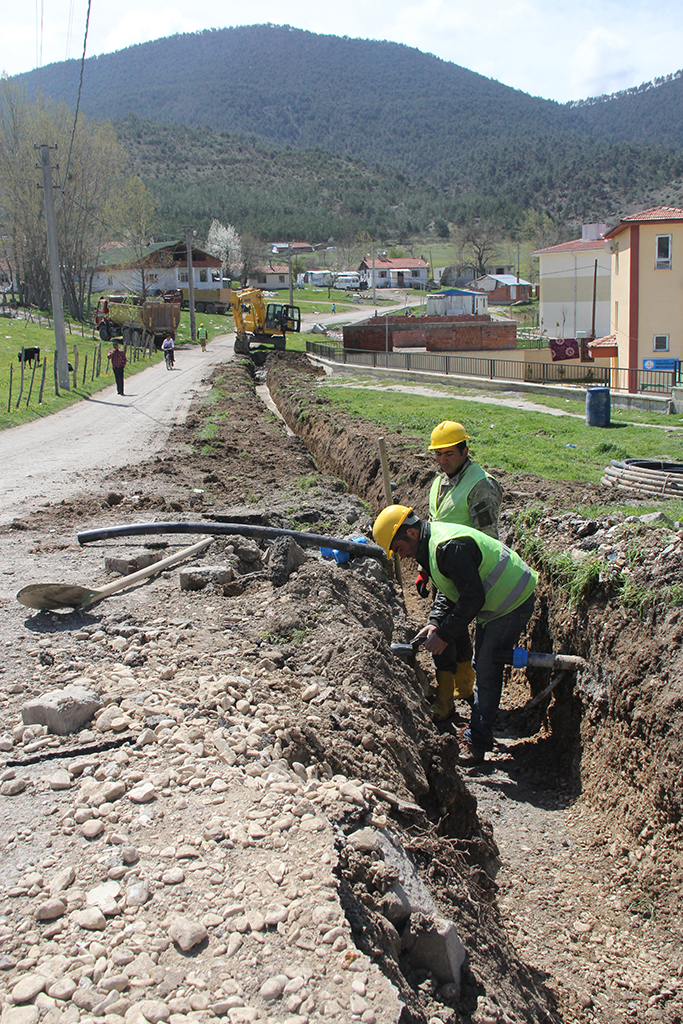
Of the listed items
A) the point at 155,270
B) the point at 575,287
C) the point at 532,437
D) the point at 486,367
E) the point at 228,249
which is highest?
the point at 228,249

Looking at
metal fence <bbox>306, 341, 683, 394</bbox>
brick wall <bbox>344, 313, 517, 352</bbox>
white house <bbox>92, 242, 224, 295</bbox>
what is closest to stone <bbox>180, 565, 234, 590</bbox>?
metal fence <bbox>306, 341, 683, 394</bbox>

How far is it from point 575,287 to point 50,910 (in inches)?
2583

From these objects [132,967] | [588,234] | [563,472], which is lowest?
[132,967]

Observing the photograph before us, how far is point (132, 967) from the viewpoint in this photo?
8.68 feet

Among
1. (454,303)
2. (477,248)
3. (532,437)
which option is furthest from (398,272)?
(532,437)

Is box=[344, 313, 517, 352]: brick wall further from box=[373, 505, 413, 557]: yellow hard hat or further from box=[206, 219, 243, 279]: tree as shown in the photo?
box=[206, 219, 243, 279]: tree

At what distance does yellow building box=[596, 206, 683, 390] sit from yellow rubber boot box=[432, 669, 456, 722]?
27663 mm

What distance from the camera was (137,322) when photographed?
51594 mm

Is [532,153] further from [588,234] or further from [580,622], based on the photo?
[580,622]

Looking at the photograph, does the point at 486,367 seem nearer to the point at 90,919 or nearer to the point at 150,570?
the point at 150,570

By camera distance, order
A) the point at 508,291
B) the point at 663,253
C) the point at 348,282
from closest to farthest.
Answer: the point at 663,253 → the point at 508,291 → the point at 348,282

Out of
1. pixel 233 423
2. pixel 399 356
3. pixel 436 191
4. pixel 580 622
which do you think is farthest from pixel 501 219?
pixel 580 622

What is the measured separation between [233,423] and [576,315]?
5109 centimetres

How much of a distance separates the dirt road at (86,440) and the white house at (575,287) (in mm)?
42161
